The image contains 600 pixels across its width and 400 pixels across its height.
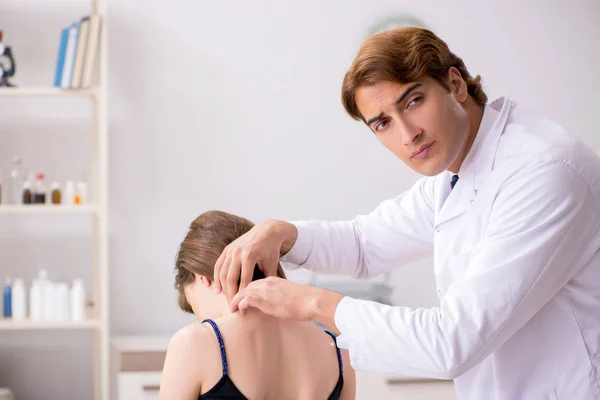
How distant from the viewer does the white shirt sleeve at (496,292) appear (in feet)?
4.04

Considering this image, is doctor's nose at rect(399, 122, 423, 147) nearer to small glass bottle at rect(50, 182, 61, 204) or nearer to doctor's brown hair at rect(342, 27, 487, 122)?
doctor's brown hair at rect(342, 27, 487, 122)

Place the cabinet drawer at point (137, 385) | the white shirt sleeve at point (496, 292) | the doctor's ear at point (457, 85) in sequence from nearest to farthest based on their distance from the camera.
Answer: the white shirt sleeve at point (496, 292)
the doctor's ear at point (457, 85)
the cabinet drawer at point (137, 385)

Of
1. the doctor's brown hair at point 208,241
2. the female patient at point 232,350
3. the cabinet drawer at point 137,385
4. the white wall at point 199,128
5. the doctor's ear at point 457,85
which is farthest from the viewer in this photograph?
the white wall at point 199,128

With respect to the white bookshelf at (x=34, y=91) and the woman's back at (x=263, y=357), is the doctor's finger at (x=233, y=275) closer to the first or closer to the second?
the woman's back at (x=263, y=357)

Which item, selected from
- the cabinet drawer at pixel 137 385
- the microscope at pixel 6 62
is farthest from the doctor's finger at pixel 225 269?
the microscope at pixel 6 62

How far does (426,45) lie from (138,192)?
248 centimetres

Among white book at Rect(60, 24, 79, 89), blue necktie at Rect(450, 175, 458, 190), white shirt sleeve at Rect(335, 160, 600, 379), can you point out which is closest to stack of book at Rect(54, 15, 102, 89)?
white book at Rect(60, 24, 79, 89)

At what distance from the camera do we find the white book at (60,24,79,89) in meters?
3.31

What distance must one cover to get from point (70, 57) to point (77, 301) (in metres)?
1.06

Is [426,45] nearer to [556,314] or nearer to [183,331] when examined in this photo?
[556,314]

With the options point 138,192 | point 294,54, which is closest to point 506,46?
point 294,54

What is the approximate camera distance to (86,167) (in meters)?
3.71

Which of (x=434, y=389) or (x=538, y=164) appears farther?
(x=434, y=389)

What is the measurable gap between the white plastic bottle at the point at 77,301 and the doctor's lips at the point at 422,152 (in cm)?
227
